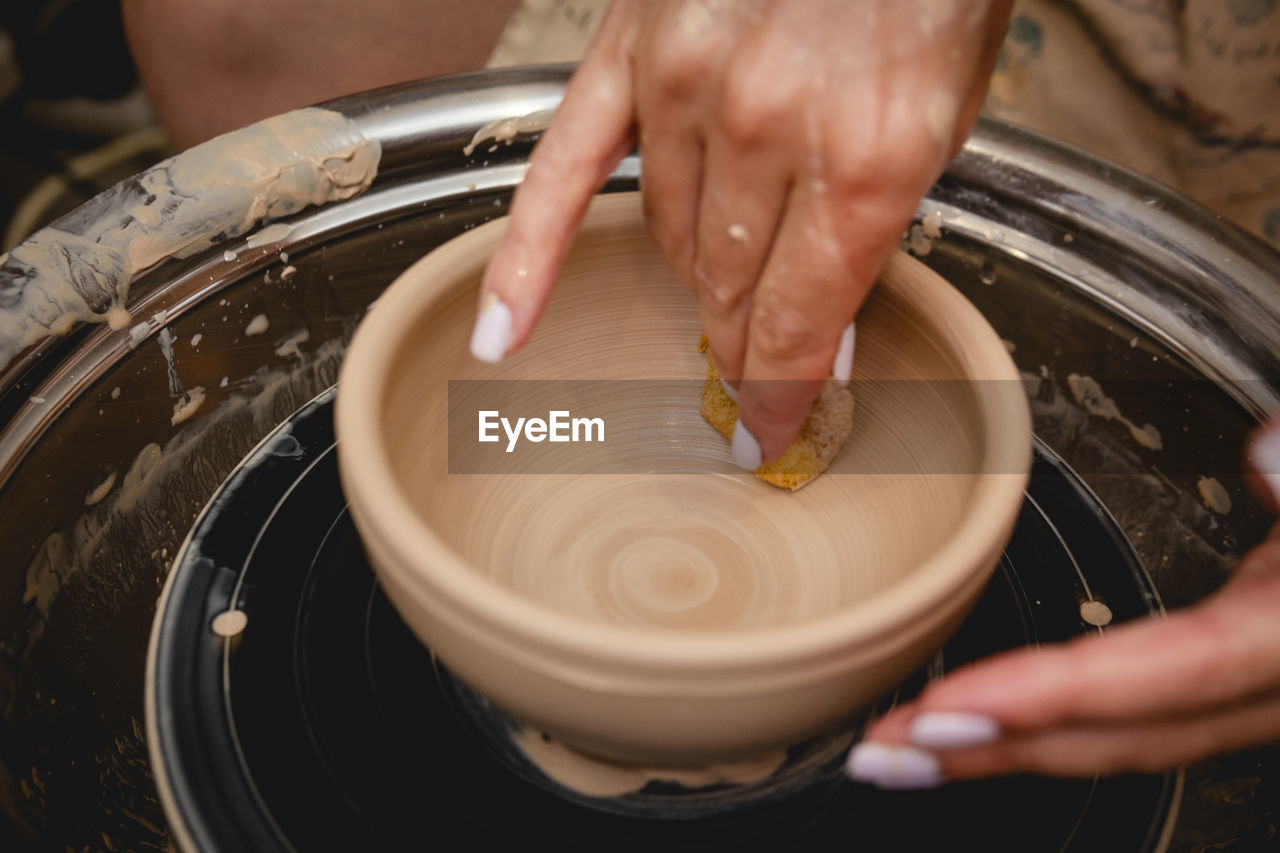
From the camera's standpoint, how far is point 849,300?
65 cm

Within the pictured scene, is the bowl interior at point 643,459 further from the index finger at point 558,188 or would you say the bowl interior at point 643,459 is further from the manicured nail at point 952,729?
the manicured nail at point 952,729

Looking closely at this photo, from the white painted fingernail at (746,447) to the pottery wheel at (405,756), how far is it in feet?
0.77

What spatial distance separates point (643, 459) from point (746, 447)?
7.1 inches

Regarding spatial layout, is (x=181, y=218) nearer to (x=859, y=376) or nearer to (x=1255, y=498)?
(x=859, y=376)

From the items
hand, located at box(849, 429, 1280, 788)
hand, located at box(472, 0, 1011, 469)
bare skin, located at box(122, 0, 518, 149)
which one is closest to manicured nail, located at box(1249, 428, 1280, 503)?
hand, located at box(849, 429, 1280, 788)

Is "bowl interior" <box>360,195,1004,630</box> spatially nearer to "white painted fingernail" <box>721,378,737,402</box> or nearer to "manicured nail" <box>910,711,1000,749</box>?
"white painted fingernail" <box>721,378,737,402</box>

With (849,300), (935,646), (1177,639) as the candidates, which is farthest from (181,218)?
(1177,639)

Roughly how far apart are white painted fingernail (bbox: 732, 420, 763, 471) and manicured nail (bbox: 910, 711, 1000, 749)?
350 mm

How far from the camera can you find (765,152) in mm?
614

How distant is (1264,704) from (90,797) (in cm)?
88

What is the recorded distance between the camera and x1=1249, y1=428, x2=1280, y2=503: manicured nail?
0.66 metres

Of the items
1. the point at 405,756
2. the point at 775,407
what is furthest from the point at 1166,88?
the point at 405,756

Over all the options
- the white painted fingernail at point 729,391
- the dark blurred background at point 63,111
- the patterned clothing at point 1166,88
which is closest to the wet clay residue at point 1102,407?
the patterned clothing at point 1166,88

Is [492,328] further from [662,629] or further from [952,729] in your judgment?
[952,729]
